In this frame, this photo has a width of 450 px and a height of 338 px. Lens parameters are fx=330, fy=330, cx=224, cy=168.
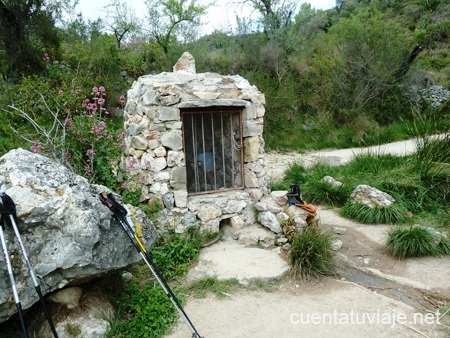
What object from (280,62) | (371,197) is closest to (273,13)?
(280,62)

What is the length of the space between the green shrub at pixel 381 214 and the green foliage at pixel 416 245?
91 cm

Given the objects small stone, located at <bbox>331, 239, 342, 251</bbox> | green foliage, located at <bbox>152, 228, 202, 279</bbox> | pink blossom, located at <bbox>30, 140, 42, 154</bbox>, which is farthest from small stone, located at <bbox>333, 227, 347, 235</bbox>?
pink blossom, located at <bbox>30, 140, 42, 154</bbox>

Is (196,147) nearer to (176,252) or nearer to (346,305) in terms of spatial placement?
(176,252)

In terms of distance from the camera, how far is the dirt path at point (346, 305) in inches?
115

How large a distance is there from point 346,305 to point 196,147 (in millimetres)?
2740

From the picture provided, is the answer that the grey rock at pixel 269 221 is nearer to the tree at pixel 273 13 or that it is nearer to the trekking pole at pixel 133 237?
Result: the trekking pole at pixel 133 237

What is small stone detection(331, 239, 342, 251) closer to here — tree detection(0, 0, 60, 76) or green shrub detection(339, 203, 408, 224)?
green shrub detection(339, 203, 408, 224)

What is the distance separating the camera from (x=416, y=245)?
13.8 ft

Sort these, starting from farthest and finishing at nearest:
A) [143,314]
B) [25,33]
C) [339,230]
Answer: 1. [25,33]
2. [339,230]
3. [143,314]

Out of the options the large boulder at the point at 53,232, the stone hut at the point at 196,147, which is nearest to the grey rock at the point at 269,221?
the stone hut at the point at 196,147

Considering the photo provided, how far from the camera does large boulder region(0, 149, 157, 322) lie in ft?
7.81

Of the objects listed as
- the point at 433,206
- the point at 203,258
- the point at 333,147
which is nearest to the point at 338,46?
the point at 333,147

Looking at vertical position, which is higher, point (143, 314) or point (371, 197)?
point (371, 197)

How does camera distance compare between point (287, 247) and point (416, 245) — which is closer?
point (416, 245)
